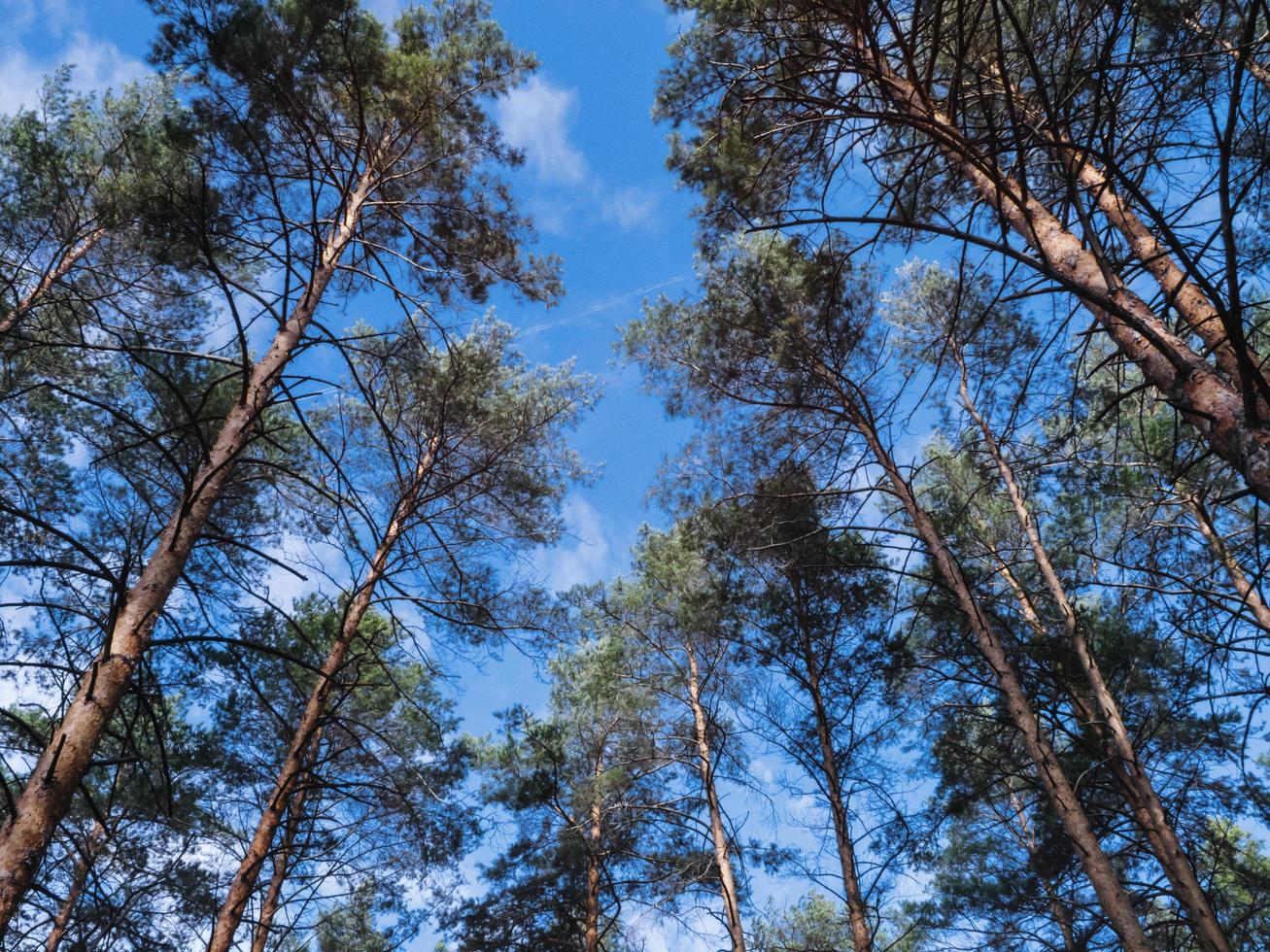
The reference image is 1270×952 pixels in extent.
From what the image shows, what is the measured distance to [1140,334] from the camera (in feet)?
7.47

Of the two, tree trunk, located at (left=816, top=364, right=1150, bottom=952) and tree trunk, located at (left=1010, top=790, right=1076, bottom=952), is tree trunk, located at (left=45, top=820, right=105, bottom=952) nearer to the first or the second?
tree trunk, located at (left=816, top=364, right=1150, bottom=952)

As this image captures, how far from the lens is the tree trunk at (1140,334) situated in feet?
5.30

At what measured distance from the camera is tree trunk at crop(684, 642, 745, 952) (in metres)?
6.21

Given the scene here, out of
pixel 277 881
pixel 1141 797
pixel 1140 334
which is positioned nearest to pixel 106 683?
pixel 1140 334

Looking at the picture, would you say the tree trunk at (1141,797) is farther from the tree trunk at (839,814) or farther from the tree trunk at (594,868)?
the tree trunk at (594,868)

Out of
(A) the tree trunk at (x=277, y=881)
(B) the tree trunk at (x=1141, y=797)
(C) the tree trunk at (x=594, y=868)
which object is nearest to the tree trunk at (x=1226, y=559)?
(B) the tree trunk at (x=1141, y=797)

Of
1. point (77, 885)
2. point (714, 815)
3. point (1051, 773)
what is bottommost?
point (77, 885)

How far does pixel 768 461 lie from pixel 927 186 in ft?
10.8

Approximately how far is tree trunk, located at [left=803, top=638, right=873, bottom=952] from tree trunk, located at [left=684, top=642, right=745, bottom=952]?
38.9 inches

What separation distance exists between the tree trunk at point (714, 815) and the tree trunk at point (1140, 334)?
18.3 feet

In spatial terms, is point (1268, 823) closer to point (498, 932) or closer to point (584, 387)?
point (584, 387)

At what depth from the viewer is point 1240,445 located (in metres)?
2.06

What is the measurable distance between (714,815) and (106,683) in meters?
6.45

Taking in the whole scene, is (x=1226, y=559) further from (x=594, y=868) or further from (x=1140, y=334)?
(x=594, y=868)
